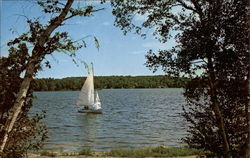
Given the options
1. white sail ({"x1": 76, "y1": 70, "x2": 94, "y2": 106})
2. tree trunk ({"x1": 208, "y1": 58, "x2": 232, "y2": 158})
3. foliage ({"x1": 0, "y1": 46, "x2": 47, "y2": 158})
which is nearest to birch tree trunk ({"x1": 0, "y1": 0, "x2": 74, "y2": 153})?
foliage ({"x1": 0, "y1": 46, "x2": 47, "y2": 158})

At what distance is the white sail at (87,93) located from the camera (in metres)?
57.3

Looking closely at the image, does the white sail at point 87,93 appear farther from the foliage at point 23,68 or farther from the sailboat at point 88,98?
the foliage at point 23,68

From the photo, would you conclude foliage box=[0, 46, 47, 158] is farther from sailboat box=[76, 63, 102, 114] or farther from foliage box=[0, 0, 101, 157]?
sailboat box=[76, 63, 102, 114]

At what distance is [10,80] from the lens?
32.2 feet

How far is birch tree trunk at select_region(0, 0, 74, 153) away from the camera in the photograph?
721cm

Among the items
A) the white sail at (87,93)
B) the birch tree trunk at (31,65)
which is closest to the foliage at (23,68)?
the birch tree trunk at (31,65)

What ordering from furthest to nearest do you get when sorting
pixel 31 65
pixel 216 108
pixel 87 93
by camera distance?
pixel 87 93 → pixel 216 108 → pixel 31 65

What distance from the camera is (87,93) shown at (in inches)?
2322

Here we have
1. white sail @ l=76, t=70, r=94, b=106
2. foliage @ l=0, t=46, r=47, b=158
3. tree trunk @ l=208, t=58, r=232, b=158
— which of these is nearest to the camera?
tree trunk @ l=208, t=58, r=232, b=158

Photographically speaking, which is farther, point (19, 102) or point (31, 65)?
point (31, 65)

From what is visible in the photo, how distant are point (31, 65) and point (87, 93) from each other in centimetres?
5183

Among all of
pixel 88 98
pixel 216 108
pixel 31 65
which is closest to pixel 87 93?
pixel 88 98

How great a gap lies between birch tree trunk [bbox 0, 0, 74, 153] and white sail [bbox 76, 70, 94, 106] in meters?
49.3

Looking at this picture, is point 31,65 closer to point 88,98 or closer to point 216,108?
point 216,108
